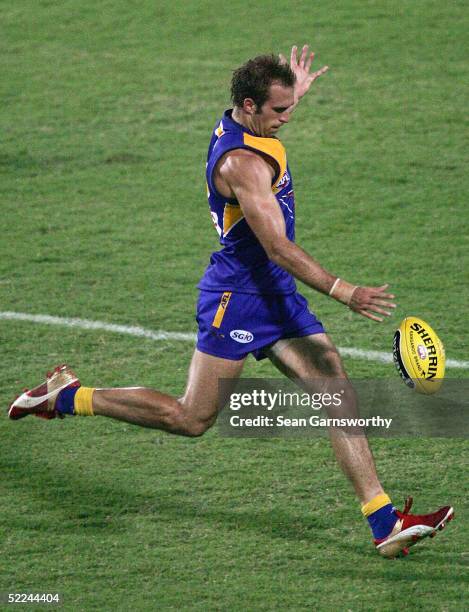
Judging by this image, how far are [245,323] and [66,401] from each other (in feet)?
3.35

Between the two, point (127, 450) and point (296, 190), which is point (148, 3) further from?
point (127, 450)

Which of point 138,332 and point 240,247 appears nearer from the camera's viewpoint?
point 240,247

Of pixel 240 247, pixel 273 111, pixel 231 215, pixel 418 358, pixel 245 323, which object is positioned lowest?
pixel 418 358

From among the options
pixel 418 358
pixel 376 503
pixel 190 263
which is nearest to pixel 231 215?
pixel 418 358

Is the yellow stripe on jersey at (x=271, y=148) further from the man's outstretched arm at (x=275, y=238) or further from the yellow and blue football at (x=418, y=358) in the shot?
the yellow and blue football at (x=418, y=358)

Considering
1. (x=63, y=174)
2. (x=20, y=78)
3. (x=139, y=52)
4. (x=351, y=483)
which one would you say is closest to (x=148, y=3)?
(x=139, y=52)

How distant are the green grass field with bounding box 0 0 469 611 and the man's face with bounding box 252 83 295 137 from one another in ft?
5.96

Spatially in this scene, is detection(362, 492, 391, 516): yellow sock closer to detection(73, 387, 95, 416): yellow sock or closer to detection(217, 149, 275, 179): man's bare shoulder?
detection(73, 387, 95, 416): yellow sock

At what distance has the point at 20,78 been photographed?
13398 mm

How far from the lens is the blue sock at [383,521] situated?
5.69 meters

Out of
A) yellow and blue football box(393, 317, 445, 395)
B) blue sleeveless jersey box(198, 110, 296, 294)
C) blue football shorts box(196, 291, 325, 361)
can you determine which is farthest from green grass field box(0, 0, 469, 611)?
blue sleeveless jersey box(198, 110, 296, 294)

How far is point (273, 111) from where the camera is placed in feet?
19.3

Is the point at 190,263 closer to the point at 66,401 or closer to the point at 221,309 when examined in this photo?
the point at 66,401

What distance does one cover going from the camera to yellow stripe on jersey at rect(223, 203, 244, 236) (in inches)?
234
